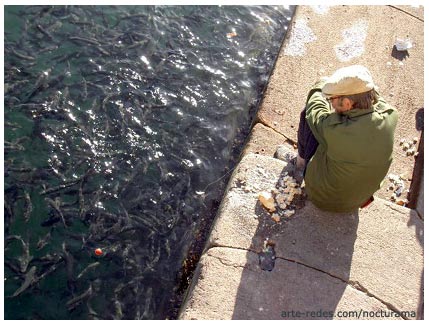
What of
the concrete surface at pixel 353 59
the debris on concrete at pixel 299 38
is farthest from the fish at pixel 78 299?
the debris on concrete at pixel 299 38

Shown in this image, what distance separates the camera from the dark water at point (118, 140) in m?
4.87

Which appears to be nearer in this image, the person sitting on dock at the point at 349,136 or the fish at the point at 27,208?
the person sitting on dock at the point at 349,136

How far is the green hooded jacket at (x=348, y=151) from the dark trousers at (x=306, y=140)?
0.17 m

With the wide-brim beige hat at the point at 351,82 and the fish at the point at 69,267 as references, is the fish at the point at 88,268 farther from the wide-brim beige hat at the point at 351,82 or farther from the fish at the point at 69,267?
the wide-brim beige hat at the point at 351,82

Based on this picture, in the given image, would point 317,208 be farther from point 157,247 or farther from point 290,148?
point 157,247

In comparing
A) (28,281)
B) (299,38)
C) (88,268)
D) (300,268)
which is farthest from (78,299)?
(299,38)

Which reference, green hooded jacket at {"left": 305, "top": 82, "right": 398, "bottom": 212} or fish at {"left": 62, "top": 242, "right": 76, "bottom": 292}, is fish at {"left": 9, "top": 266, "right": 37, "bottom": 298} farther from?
green hooded jacket at {"left": 305, "top": 82, "right": 398, "bottom": 212}

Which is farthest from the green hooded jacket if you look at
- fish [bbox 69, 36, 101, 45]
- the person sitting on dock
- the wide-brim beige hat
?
fish [bbox 69, 36, 101, 45]

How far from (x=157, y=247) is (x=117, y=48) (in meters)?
2.95

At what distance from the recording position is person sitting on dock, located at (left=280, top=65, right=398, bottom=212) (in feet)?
12.2

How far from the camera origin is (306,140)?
442cm

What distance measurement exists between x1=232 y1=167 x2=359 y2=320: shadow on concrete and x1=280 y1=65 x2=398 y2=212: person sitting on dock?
356 millimetres

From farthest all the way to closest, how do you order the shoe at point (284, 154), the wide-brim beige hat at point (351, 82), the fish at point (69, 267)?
the shoe at point (284, 154) < the fish at point (69, 267) < the wide-brim beige hat at point (351, 82)

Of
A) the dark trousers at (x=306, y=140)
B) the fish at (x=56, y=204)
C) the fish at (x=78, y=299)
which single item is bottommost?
the fish at (x=78, y=299)
